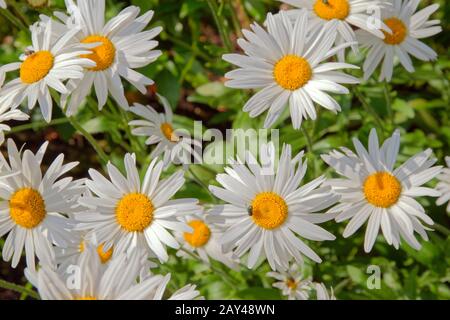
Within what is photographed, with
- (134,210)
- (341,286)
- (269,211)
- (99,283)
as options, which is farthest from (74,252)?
(341,286)

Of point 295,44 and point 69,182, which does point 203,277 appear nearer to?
point 69,182

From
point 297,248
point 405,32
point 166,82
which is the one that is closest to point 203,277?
point 297,248

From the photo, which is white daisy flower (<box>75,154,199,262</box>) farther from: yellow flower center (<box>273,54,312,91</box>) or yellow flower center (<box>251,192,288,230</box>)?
Result: yellow flower center (<box>273,54,312,91</box>)

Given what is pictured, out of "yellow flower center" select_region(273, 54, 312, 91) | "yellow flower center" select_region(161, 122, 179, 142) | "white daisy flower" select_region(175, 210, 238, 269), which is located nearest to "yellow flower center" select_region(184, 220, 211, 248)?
"white daisy flower" select_region(175, 210, 238, 269)

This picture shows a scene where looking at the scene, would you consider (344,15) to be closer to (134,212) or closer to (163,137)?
(163,137)
